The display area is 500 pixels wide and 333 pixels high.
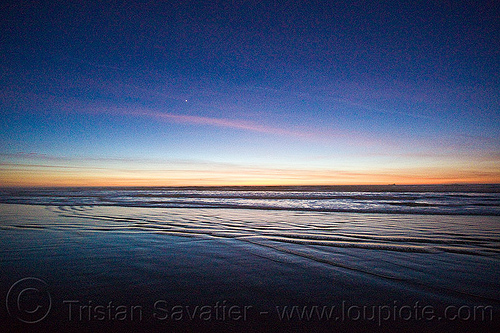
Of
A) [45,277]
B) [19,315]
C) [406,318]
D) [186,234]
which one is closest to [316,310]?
[406,318]

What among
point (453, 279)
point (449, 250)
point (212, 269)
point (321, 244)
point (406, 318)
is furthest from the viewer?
point (321, 244)

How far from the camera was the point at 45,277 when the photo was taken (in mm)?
4012

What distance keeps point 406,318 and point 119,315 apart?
129 inches

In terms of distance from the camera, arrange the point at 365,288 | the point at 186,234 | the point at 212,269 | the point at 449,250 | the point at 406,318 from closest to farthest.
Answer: the point at 406,318, the point at 365,288, the point at 212,269, the point at 449,250, the point at 186,234

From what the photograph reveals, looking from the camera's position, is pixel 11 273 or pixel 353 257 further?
pixel 353 257

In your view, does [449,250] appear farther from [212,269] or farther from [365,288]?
[212,269]

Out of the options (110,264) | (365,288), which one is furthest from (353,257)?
(110,264)

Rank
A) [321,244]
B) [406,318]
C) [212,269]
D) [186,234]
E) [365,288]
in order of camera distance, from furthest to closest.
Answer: [186,234] → [321,244] → [212,269] → [365,288] → [406,318]

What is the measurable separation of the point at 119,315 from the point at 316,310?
2303 mm

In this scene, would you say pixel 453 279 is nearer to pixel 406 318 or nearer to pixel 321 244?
pixel 406 318

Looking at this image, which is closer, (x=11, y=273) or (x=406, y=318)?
(x=406, y=318)

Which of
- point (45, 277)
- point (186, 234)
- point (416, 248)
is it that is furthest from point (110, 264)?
Answer: point (416, 248)

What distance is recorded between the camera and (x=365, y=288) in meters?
3.62

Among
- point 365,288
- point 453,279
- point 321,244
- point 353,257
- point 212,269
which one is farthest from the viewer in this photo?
point 321,244
